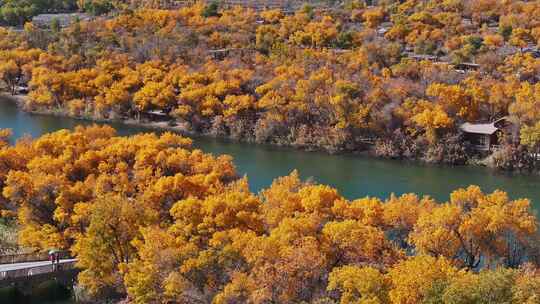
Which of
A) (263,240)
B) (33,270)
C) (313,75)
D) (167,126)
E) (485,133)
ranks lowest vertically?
(167,126)

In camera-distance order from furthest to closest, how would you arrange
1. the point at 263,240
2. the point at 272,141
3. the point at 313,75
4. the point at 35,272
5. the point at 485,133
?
1. the point at 313,75
2. the point at 272,141
3. the point at 485,133
4. the point at 35,272
5. the point at 263,240

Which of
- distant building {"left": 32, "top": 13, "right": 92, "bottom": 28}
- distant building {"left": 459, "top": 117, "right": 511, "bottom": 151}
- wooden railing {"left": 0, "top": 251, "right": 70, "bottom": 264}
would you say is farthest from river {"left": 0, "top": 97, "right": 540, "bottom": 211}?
distant building {"left": 32, "top": 13, "right": 92, "bottom": 28}

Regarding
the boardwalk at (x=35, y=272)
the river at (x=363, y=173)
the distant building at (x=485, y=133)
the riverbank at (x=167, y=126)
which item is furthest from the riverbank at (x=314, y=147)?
the boardwalk at (x=35, y=272)

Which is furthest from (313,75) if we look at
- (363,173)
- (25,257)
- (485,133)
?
(25,257)

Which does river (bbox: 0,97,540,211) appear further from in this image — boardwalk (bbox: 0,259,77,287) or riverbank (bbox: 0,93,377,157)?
boardwalk (bbox: 0,259,77,287)

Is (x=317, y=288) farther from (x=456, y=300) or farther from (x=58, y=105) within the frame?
(x=58, y=105)

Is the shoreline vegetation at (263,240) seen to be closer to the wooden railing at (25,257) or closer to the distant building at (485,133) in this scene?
the wooden railing at (25,257)

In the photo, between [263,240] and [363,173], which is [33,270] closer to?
[263,240]
